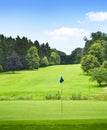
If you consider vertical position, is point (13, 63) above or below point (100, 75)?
above

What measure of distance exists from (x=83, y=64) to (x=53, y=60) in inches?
2032

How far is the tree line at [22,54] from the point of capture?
347ft

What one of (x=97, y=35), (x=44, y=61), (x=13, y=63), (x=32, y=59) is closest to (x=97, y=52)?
(x=32, y=59)

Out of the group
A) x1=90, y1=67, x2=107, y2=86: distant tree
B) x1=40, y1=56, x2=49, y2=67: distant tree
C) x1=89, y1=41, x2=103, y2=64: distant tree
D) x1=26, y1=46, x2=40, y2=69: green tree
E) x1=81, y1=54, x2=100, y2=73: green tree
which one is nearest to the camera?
x1=90, y1=67, x2=107, y2=86: distant tree

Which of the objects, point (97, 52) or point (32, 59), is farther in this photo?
point (32, 59)

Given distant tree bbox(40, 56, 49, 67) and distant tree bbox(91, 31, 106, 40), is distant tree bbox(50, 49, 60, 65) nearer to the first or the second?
distant tree bbox(40, 56, 49, 67)

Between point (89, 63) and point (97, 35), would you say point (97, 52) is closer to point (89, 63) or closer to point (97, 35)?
point (89, 63)

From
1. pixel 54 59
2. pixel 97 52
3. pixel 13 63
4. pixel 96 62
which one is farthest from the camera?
pixel 54 59

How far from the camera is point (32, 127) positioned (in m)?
17.3

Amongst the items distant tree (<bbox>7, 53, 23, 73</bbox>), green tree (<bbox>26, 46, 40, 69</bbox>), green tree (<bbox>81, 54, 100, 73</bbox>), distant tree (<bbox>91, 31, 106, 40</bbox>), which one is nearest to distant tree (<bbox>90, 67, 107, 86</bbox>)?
green tree (<bbox>81, 54, 100, 73</bbox>)

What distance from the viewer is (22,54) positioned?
11381cm

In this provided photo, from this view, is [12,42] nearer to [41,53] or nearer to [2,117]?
[41,53]

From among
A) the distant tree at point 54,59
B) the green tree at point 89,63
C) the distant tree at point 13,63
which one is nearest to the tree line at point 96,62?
the green tree at point 89,63

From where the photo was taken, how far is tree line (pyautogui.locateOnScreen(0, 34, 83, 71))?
106m
